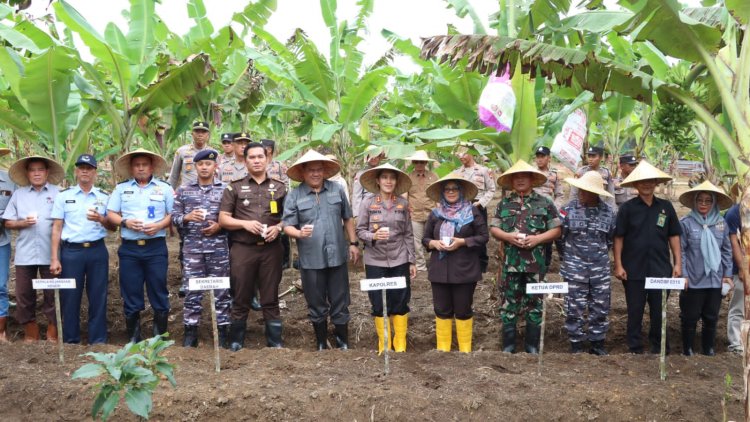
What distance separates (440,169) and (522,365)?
10.4 ft

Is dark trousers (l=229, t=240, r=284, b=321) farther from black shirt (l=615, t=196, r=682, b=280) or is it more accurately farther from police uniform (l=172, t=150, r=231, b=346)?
black shirt (l=615, t=196, r=682, b=280)

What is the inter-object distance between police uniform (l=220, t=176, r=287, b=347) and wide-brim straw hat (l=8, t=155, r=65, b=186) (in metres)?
1.57

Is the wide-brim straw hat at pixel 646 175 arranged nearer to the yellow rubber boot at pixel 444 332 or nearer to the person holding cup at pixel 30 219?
the yellow rubber boot at pixel 444 332

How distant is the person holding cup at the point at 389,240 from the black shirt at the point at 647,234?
1734 millimetres

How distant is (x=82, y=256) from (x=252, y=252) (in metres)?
1.42

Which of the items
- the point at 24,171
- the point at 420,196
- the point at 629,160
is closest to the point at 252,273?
the point at 24,171

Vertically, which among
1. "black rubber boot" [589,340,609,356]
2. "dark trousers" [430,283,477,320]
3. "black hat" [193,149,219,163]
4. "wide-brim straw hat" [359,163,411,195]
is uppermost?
"black hat" [193,149,219,163]

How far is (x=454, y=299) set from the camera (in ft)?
15.7

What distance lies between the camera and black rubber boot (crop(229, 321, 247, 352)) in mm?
4863

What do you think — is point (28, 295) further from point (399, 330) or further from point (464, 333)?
point (464, 333)

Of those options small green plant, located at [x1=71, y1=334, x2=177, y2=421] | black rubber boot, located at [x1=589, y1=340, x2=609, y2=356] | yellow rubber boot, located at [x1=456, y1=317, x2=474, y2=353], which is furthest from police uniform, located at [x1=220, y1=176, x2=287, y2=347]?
black rubber boot, located at [x1=589, y1=340, x2=609, y2=356]

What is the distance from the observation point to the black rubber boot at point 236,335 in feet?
16.0

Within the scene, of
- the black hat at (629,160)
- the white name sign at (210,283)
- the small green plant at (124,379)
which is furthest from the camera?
the black hat at (629,160)

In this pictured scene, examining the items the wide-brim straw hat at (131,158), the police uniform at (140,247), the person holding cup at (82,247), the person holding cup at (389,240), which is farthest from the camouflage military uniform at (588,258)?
the person holding cup at (82,247)
